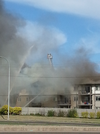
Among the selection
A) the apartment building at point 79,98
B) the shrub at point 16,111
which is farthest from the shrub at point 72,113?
the apartment building at point 79,98

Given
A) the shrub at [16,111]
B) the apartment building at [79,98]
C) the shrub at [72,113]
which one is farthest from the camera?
the apartment building at [79,98]

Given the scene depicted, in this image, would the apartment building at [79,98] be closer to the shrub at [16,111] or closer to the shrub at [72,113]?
the shrub at [16,111]

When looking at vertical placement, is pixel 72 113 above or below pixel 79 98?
below

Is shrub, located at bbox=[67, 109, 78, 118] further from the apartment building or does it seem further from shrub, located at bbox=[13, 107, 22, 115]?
the apartment building

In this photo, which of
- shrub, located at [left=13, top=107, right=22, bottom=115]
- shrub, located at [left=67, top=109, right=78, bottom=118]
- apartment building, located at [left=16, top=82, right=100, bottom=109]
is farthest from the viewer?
apartment building, located at [left=16, top=82, right=100, bottom=109]

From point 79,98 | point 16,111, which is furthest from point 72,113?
point 79,98

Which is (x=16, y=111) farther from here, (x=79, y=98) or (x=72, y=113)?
(x=79, y=98)

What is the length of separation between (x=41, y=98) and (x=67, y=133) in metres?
39.6

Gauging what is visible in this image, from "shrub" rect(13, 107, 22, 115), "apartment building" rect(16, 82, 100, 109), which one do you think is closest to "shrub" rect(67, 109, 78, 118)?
"shrub" rect(13, 107, 22, 115)

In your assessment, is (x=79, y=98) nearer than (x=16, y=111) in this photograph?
No

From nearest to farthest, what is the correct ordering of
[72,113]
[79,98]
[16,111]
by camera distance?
[72,113] < [16,111] < [79,98]

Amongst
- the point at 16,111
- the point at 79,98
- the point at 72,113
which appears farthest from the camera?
the point at 79,98

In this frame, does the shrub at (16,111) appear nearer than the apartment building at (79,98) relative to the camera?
Yes

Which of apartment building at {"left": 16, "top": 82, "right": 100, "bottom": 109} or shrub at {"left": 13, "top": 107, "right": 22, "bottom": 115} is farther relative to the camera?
apartment building at {"left": 16, "top": 82, "right": 100, "bottom": 109}
